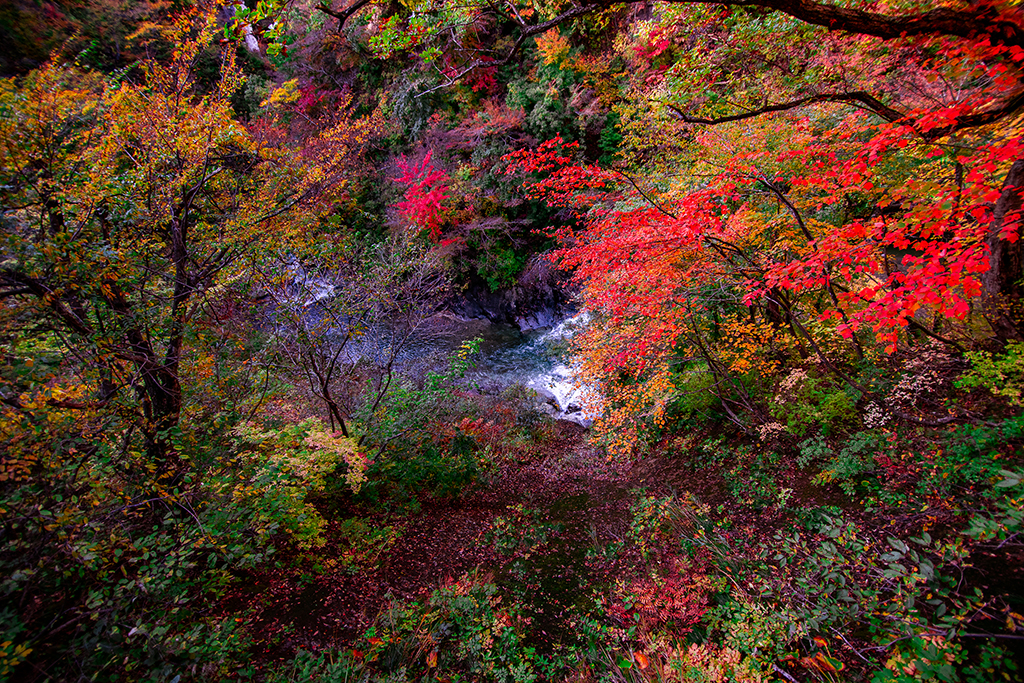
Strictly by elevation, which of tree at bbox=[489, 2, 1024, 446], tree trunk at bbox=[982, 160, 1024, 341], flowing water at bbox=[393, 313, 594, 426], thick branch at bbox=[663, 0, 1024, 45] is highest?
thick branch at bbox=[663, 0, 1024, 45]

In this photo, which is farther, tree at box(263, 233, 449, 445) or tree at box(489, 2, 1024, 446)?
tree at box(263, 233, 449, 445)

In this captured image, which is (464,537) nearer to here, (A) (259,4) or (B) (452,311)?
(A) (259,4)

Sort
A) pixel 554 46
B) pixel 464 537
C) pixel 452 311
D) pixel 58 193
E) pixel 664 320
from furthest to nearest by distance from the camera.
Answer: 1. pixel 452 311
2. pixel 554 46
3. pixel 664 320
4. pixel 464 537
5. pixel 58 193

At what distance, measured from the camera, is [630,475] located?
7273 mm

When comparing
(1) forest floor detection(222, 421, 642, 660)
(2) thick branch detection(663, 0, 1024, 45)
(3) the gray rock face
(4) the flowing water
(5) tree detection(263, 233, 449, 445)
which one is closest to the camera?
(2) thick branch detection(663, 0, 1024, 45)

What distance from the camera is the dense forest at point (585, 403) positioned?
281 centimetres

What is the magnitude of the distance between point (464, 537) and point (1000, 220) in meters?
7.57

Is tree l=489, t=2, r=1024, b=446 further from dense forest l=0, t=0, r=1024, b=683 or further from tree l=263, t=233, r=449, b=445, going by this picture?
tree l=263, t=233, r=449, b=445

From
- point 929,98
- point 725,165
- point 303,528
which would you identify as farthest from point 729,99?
point 303,528

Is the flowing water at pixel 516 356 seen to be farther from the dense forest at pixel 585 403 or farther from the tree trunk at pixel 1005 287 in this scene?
the tree trunk at pixel 1005 287

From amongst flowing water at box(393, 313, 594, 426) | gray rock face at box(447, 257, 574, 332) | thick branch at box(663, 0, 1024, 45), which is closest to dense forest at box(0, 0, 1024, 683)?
thick branch at box(663, 0, 1024, 45)

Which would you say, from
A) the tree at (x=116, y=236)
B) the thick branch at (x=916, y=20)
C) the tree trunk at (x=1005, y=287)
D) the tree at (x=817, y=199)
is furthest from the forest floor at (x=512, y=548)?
the thick branch at (x=916, y=20)

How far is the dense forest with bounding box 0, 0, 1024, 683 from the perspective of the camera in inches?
111

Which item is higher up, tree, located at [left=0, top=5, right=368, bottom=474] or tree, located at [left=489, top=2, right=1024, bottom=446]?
tree, located at [left=0, top=5, right=368, bottom=474]
